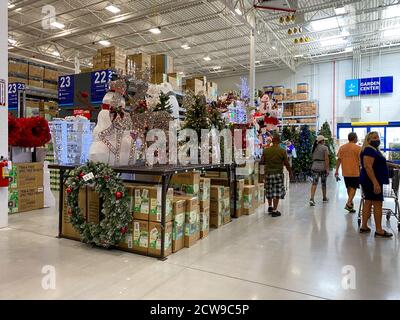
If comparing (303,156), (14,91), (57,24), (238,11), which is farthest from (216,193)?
(57,24)

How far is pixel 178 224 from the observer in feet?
11.8

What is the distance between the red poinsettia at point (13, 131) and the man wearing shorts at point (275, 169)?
4351 mm

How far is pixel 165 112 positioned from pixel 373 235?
3.20 metres

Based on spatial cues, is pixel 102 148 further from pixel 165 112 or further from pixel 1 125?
pixel 1 125

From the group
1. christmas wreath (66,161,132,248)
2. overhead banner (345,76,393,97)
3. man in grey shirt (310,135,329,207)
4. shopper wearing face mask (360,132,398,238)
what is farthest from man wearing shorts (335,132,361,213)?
overhead banner (345,76,393,97)

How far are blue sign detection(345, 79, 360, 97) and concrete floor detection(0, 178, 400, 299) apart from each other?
1212 cm

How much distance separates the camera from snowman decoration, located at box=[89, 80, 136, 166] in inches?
145

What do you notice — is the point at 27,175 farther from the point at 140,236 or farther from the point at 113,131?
the point at 140,236

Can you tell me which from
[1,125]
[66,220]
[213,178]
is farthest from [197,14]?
[66,220]

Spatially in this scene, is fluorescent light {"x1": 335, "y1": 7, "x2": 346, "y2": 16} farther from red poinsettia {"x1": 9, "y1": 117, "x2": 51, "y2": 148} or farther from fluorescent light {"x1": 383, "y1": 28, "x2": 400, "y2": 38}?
red poinsettia {"x1": 9, "y1": 117, "x2": 51, "y2": 148}

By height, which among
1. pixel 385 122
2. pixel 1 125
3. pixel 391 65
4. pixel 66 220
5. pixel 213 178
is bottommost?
pixel 66 220

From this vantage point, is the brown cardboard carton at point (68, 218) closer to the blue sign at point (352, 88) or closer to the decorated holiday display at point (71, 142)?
the decorated holiday display at point (71, 142)
